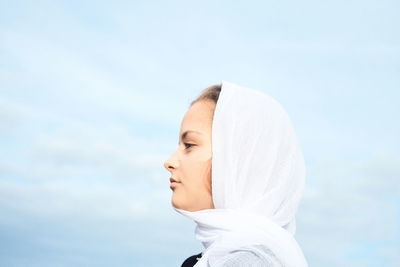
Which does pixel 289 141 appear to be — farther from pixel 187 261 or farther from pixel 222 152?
pixel 187 261

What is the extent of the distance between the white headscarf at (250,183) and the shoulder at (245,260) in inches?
1.1

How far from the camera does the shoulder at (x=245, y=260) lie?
3.18 meters

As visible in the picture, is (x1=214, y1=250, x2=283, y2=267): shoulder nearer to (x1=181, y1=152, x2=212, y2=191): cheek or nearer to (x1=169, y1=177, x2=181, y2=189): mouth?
(x1=181, y1=152, x2=212, y2=191): cheek

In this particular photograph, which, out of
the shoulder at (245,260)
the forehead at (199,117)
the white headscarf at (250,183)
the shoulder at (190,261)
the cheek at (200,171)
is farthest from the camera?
the shoulder at (190,261)

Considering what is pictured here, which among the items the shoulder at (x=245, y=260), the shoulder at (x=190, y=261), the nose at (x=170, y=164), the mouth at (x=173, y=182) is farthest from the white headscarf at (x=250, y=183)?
the shoulder at (x=190, y=261)

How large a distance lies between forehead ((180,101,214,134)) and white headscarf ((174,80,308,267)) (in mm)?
121

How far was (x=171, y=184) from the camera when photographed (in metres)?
3.72

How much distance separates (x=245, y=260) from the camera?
10.5 feet

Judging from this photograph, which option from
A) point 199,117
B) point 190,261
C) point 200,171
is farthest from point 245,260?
point 190,261

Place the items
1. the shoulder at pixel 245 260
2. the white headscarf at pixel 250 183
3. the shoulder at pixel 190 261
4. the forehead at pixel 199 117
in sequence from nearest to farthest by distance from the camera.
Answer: the shoulder at pixel 245 260 → the white headscarf at pixel 250 183 → the forehead at pixel 199 117 → the shoulder at pixel 190 261

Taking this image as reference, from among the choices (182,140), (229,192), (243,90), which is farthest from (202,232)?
(243,90)

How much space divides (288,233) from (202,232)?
0.47 metres

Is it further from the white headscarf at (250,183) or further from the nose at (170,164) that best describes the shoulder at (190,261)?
the nose at (170,164)

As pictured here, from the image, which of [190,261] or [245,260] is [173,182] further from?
[190,261]
